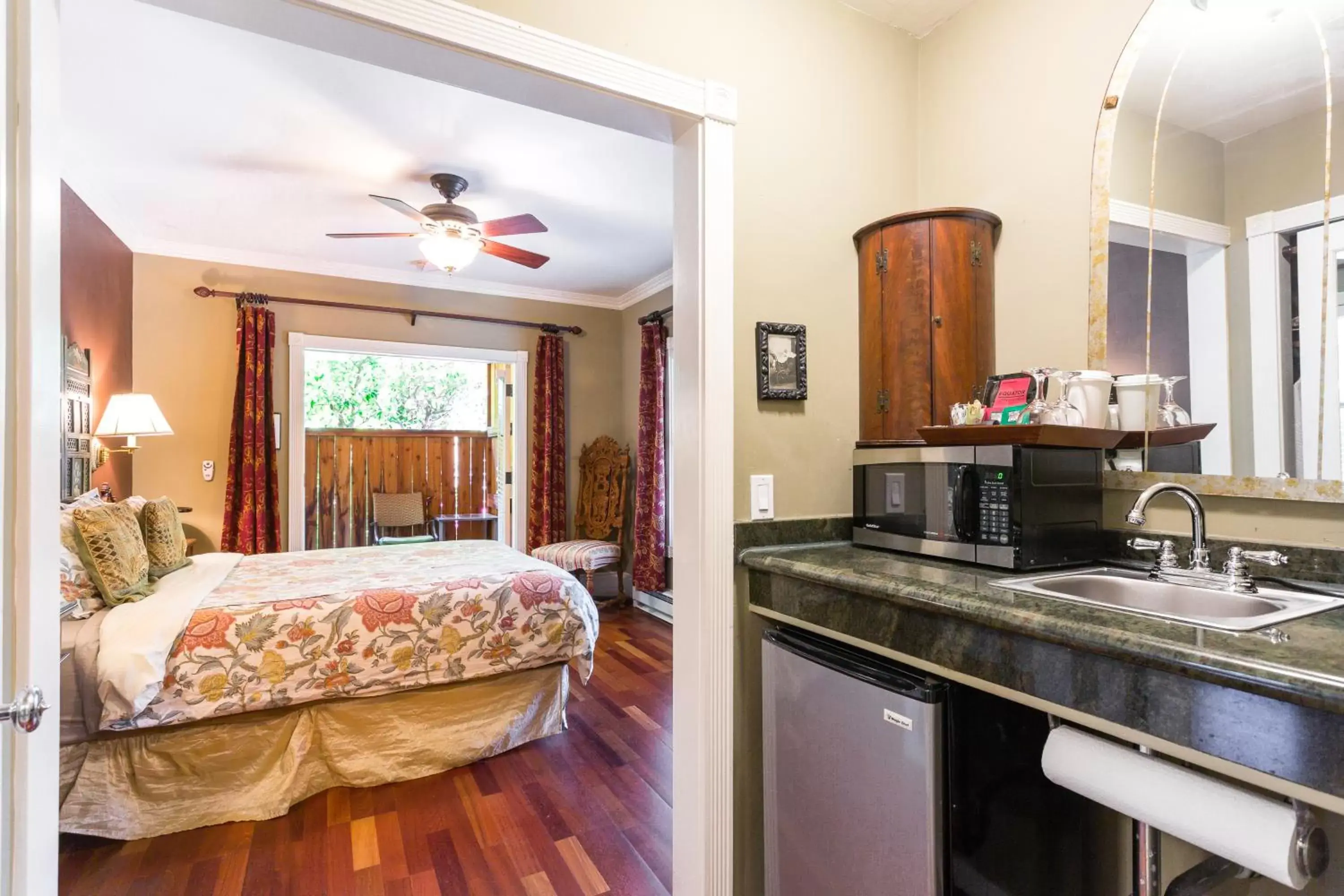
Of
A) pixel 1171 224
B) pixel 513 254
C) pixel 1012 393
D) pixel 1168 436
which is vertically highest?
pixel 513 254

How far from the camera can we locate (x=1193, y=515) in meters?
1.27

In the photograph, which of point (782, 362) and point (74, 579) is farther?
point (74, 579)

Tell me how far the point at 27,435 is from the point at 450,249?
2.52m

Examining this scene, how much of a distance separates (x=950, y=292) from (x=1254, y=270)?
23.7 inches

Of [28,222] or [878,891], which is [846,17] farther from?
[878,891]

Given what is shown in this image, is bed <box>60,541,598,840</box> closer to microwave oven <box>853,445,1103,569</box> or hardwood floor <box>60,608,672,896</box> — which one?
hardwood floor <box>60,608,672,896</box>

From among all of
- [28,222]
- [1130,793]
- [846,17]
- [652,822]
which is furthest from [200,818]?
[846,17]

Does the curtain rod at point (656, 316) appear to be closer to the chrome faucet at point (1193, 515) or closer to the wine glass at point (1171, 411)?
the wine glass at point (1171, 411)

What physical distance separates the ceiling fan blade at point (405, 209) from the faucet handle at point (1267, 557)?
3.00 metres

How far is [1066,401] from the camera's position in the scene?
147 centimetres

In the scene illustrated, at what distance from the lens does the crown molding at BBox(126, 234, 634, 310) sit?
4.09 m

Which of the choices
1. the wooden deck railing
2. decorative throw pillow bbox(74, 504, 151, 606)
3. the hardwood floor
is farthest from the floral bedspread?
the wooden deck railing

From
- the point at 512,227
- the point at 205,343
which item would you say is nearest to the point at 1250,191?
the point at 512,227

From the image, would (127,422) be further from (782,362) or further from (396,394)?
(396,394)
